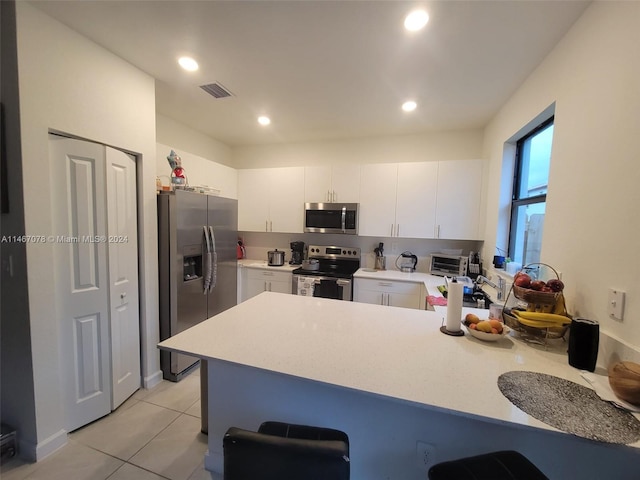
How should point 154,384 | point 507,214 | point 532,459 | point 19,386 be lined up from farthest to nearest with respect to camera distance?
point 507,214 < point 154,384 < point 19,386 < point 532,459

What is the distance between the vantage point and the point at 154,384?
7.64 feet

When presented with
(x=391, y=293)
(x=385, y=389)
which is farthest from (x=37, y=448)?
(x=391, y=293)

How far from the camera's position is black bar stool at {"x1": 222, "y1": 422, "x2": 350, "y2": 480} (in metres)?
0.76

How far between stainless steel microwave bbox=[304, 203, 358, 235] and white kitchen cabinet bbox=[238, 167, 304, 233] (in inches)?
5.7

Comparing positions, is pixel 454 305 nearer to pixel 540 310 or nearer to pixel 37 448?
pixel 540 310

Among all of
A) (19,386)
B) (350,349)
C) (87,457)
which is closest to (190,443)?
(87,457)

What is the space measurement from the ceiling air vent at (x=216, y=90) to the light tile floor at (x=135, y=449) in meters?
2.71

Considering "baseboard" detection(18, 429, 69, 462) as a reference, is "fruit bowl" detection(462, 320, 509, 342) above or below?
above

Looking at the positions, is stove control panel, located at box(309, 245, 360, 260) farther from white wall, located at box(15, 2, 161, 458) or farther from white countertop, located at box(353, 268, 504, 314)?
white wall, located at box(15, 2, 161, 458)

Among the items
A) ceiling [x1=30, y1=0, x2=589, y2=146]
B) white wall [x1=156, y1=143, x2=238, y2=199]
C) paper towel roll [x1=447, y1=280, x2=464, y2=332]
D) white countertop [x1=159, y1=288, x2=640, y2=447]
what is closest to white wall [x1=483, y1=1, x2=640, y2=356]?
ceiling [x1=30, y1=0, x2=589, y2=146]

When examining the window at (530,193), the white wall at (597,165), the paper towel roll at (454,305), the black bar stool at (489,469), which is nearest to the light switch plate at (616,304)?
the white wall at (597,165)

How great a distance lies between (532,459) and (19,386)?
2771mm

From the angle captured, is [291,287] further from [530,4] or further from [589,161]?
[530,4]

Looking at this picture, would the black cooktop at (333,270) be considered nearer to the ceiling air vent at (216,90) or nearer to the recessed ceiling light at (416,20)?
the ceiling air vent at (216,90)
